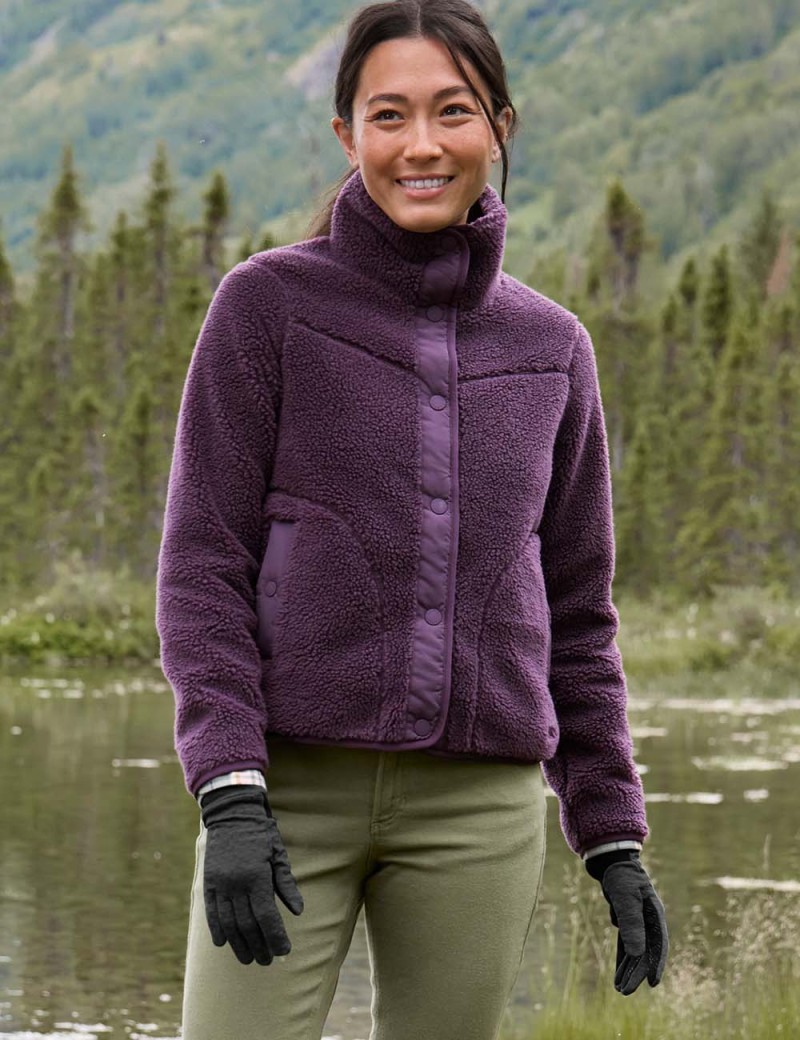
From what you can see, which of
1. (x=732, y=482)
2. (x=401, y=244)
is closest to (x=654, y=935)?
(x=401, y=244)

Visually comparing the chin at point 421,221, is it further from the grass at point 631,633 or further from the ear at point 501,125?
the grass at point 631,633

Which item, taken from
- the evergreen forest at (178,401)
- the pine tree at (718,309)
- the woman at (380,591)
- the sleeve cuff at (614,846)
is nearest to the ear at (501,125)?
the woman at (380,591)

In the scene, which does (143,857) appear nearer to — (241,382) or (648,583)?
(241,382)

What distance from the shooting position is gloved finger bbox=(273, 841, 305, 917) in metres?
2.38

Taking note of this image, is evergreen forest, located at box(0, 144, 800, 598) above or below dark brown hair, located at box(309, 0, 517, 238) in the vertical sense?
above

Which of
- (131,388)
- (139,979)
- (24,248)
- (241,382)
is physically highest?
(24,248)

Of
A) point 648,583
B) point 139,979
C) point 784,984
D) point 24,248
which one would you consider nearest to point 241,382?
point 784,984

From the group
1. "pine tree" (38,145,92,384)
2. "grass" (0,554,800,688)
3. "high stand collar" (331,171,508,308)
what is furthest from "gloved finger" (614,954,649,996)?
"pine tree" (38,145,92,384)

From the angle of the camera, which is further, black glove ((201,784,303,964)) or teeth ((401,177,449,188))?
teeth ((401,177,449,188))

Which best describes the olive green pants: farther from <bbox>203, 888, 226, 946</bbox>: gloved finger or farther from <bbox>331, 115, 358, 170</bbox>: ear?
<bbox>331, 115, 358, 170</bbox>: ear

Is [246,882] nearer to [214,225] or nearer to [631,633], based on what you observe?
[631,633]

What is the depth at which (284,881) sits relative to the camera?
2.38 metres

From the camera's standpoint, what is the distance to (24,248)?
163125 mm

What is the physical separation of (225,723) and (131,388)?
121 feet
